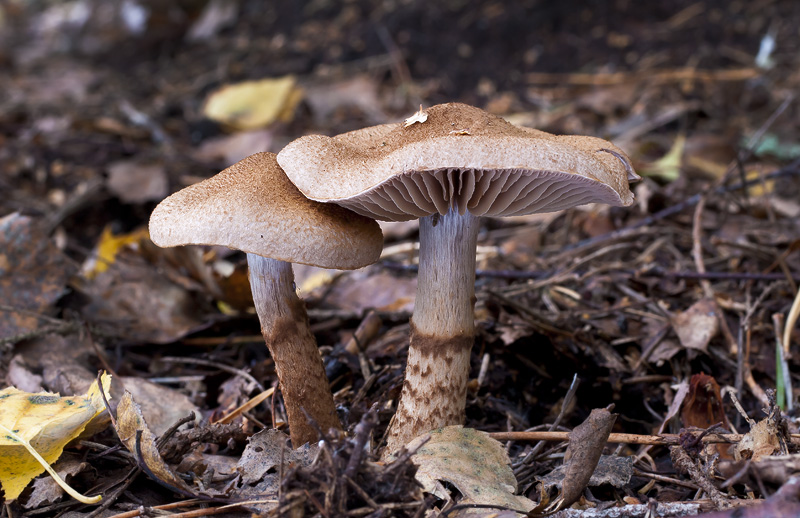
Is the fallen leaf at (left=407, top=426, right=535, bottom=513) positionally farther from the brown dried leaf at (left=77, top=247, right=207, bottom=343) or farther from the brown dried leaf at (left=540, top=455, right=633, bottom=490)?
the brown dried leaf at (left=77, top=247, right=207, bottom=343)

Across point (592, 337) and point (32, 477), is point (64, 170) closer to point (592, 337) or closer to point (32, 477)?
point (32, 477)

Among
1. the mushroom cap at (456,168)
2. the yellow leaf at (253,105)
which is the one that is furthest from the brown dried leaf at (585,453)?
the yellow leaf at (253,105)

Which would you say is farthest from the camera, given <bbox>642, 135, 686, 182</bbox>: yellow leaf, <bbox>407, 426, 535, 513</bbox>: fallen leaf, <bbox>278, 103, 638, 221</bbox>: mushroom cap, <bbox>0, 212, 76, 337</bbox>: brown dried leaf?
<bbox>642, 135, 686, 182</bbox>: yellow leaf

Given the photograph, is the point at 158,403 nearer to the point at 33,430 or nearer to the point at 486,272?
the point at 33,430

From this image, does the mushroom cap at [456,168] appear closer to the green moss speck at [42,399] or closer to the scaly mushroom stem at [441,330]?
the scaly mushroom stem at [441,330]

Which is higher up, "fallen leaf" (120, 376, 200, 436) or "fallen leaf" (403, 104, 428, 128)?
"fallen leaf" (403, 104, 428, 128)

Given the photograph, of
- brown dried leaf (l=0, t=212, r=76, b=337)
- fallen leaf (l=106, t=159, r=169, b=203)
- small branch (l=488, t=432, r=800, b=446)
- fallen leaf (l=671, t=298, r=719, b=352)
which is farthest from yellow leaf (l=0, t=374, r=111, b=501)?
fallen leaf (l=106, t=159, r=169, b=203)
